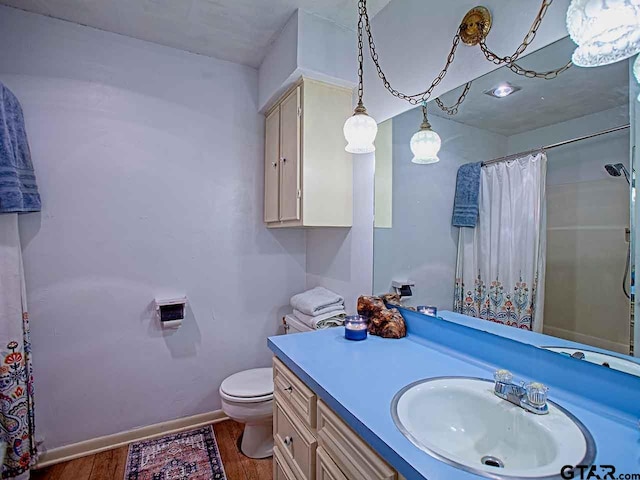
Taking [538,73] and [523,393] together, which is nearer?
[523,393]

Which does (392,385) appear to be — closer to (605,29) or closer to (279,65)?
(605,29)

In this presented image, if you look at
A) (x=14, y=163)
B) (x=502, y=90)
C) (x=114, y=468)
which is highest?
(x=502, y=90)

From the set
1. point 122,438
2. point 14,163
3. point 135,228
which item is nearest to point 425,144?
point 135,228

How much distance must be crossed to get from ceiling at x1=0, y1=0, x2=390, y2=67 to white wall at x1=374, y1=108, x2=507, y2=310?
76 centimetres

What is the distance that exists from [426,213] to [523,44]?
720mm

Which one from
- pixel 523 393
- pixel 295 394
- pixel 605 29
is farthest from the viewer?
pixel 295 394

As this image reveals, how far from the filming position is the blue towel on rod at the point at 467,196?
1.33 m

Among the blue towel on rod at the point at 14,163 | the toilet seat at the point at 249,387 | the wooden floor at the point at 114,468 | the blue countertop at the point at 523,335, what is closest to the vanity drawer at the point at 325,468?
the blue countertop at the point at 523,335

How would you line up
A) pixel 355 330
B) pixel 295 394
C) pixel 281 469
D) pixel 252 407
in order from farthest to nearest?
pixel 252 407 < pixel 355 330 < pixel 281 469 < pixel 295 394

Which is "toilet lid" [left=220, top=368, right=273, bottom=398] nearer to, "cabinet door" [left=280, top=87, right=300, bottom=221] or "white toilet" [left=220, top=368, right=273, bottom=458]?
"white toilet" [left=220, top=368, right=273, bottom=458]

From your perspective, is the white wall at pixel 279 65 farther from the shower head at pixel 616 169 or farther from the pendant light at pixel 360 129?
the shower head at pixel 616 169

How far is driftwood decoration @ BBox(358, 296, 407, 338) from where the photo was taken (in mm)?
1495

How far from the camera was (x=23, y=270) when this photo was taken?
5.82 ft

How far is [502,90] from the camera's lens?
1.22 meters
